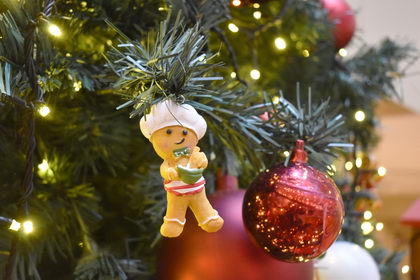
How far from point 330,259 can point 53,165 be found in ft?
1.01

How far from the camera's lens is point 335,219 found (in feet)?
1.57

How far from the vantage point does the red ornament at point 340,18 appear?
876 millimetres

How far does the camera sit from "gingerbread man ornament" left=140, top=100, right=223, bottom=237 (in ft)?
1.41

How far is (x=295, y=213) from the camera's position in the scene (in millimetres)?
471

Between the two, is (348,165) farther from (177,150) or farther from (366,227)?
(177,150)

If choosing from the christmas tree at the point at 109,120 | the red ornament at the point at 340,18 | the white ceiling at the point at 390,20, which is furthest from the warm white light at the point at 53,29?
the white ceiling at the point at 390,20

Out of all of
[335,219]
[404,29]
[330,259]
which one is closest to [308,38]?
[330,259]

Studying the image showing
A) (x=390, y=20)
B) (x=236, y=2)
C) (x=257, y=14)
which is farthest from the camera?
(x=390, y=20)

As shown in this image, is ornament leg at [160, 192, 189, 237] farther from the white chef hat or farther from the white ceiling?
the white ceiling

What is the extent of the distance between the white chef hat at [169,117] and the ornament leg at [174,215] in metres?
0.05

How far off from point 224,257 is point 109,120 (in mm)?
226

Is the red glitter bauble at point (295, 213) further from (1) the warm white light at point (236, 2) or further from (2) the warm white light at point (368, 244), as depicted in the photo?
(2) the warm white light at point (368, 244)

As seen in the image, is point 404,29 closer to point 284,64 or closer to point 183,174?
point 284,64

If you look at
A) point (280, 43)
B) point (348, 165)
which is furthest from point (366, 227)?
point (280, 43)
